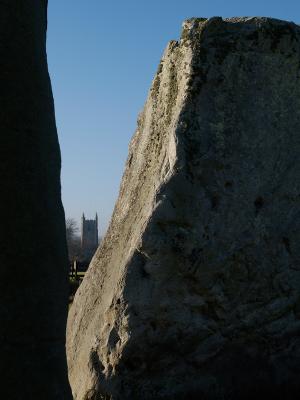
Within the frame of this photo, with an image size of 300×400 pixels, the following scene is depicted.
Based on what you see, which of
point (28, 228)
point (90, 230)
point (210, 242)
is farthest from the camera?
point (90, 230)

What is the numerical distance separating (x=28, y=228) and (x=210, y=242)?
2725 millimetres

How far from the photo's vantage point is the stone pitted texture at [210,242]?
4910 mm

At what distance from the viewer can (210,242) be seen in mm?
5000

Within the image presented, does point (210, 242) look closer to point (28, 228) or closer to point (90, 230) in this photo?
point (28, 228)

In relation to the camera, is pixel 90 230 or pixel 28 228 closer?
pixel 28 228

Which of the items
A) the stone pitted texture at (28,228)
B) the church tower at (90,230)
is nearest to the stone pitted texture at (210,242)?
the stone pitted texture at (28,228)

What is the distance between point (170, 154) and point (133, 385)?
67.0 inches

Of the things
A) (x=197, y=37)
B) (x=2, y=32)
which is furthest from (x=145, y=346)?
(x=2, y=32)

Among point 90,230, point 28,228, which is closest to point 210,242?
point 28,228

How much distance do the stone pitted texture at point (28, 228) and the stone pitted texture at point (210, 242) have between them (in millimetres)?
2404

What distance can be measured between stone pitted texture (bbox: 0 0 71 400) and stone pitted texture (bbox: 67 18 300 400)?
7.89 ft

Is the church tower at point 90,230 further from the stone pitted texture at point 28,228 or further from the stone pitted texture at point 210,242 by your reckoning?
the stone pitted texture at point 28,228

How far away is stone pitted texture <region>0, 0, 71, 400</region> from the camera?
2361 millimetres

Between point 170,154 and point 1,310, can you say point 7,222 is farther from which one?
point 170,154
